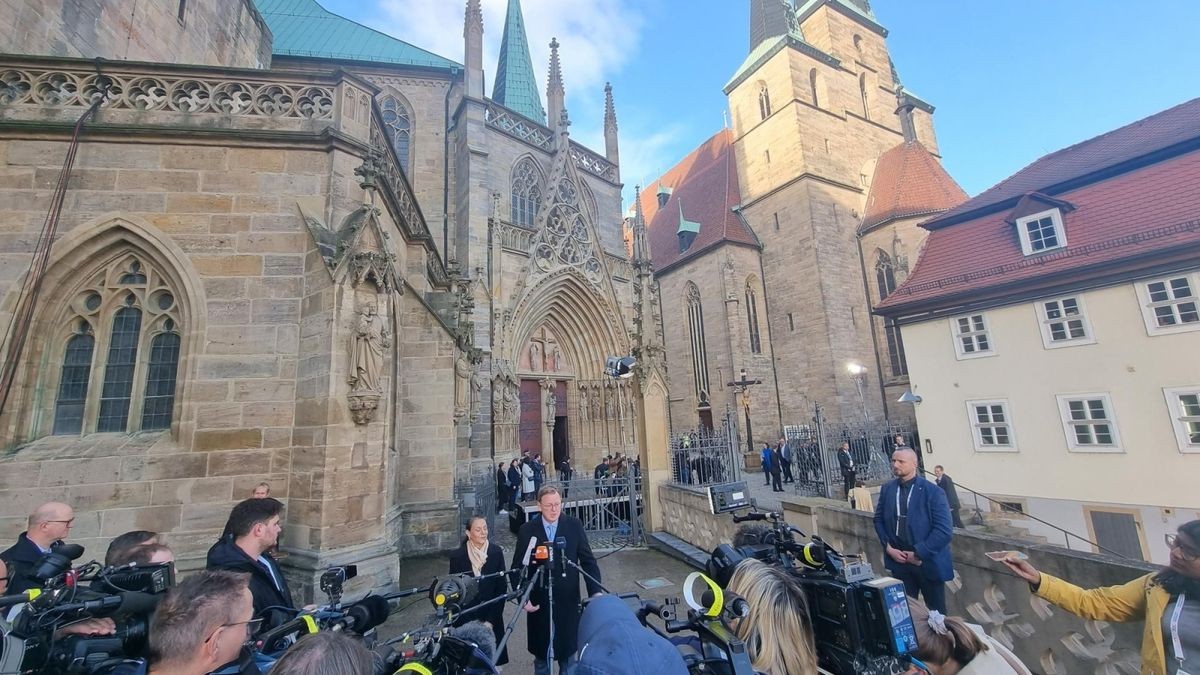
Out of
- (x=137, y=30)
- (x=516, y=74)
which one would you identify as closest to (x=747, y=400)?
(x=516, y=74)

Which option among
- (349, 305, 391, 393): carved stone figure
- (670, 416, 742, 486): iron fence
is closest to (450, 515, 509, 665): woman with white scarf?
(349, 305, 391, 393): carved stone figure

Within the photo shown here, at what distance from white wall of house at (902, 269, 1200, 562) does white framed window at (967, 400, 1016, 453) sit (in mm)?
24

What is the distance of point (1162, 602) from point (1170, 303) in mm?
11142

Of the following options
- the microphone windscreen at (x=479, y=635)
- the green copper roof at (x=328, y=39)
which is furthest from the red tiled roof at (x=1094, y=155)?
the green copper roof at (x=328, y=39)

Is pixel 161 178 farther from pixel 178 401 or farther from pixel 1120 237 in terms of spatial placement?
pixel 1120 237

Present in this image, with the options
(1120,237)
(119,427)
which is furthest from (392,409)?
(1120,237)

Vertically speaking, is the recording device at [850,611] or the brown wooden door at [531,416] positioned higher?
the brown wooden door at [531,416]

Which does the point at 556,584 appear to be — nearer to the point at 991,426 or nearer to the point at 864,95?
the point at 991,426

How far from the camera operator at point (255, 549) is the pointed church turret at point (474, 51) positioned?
1525cm

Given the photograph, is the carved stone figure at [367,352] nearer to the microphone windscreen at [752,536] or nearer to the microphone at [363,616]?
the microphone at [363,616]

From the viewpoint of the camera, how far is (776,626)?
156 centimetres

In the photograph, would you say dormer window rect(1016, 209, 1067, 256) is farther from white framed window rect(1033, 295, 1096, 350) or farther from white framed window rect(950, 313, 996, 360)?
white framed window rect(950, 313, 996, 360)

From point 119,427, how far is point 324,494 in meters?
2.16

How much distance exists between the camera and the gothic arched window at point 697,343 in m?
23.4
